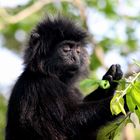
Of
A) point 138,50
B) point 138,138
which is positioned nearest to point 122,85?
point 138,50

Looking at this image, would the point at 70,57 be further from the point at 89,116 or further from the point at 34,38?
the point at 89,116

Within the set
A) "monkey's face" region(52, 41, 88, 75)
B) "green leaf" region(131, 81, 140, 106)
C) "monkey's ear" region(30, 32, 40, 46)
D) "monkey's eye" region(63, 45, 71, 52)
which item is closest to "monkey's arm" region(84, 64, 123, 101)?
"monkey's face" region(52, 41, 88, 75)

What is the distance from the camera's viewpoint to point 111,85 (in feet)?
22.6

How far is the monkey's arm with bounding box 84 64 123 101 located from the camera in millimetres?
6637

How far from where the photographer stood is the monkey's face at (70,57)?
23.6 ft

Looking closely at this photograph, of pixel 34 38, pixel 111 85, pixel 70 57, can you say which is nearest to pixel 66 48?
pixel 70 57

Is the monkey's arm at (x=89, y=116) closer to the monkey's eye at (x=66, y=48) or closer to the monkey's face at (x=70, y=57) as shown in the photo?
the monkey's face at (x=70, y=57)

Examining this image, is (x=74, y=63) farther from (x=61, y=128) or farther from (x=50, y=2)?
(x=50, y=2)

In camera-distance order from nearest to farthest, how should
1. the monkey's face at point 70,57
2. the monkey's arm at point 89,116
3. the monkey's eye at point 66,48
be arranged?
the monkey's arm at point 89,116 < the monkey's face at point 70,57 < the monkey's eye at point 66,48

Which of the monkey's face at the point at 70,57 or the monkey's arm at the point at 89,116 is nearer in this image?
the monkey's arm at the point at 89,116

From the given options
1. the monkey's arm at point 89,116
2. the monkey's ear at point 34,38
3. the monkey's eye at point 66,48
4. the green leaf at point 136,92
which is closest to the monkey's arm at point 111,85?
the monkey's arm at point 89,116

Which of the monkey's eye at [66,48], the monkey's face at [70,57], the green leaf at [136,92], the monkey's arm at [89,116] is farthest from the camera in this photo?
the monkey's eye at [66,48]

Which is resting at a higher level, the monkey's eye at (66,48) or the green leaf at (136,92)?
the monkey's eye at (66,48)

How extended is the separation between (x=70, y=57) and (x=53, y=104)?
846 millimetres
